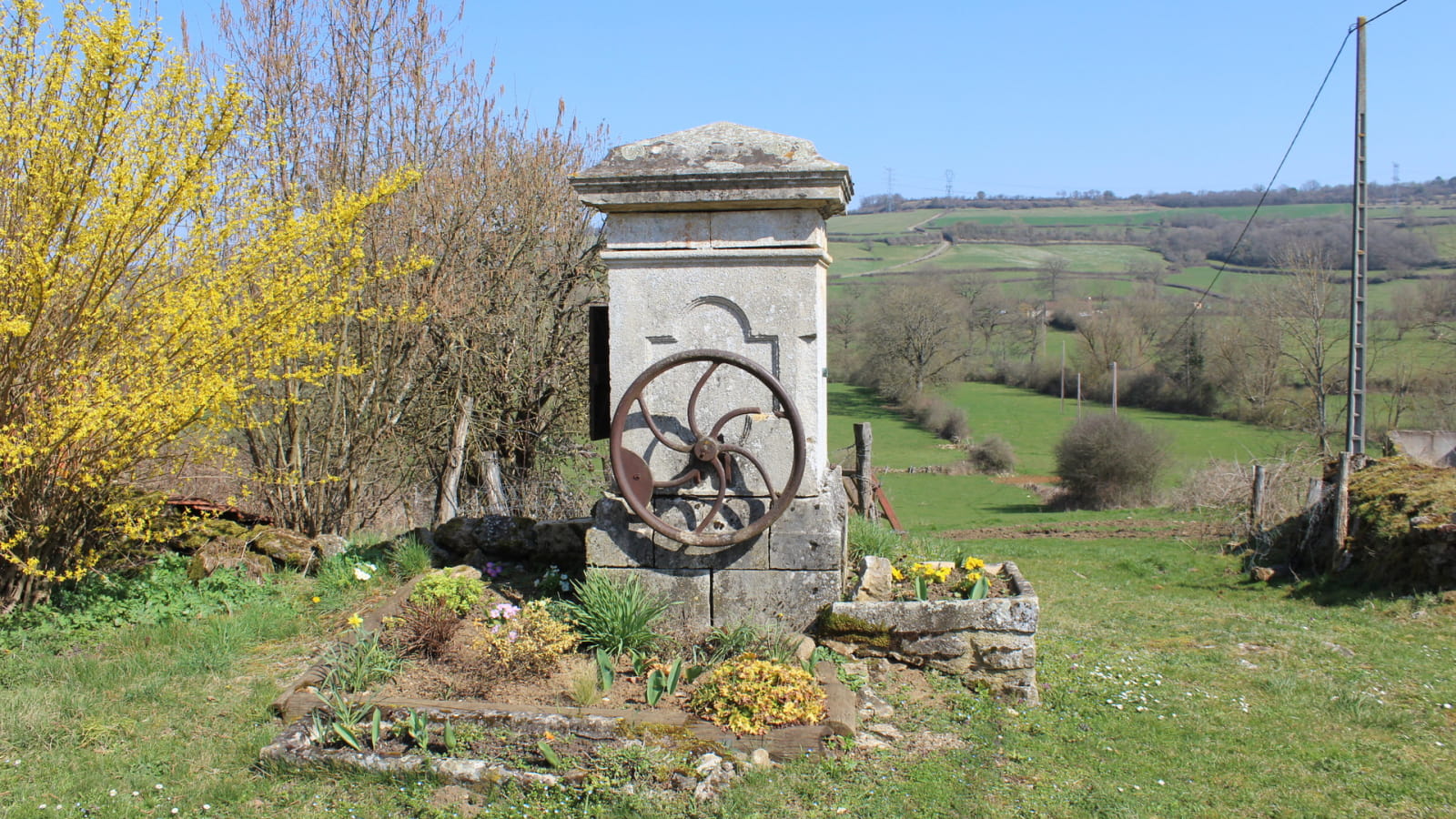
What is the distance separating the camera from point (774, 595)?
514 cm

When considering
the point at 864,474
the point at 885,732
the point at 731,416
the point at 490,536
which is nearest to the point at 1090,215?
the point at 864,474

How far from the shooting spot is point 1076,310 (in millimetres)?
49375

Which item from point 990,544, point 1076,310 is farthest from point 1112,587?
point 1076,310

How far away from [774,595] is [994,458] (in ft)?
93.4

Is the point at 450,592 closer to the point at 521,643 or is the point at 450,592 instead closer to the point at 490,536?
the point at 521,643

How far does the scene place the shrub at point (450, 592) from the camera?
17.0 feet

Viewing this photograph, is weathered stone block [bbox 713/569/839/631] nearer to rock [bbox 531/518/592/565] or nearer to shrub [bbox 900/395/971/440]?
rock [bbox 531/518/592/565]

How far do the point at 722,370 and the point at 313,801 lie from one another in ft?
8.72

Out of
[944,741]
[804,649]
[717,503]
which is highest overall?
[717,503]

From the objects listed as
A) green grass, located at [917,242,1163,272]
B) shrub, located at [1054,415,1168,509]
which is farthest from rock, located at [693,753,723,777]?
green grass, located at [917,242,1163,272]

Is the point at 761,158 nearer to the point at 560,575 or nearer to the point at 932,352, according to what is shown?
the point at 560,575

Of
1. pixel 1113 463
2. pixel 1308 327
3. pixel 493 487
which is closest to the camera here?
pixel 493 487

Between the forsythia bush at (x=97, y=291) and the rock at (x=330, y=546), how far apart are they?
129cm

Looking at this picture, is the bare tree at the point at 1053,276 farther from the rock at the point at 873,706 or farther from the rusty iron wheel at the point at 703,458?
the rock at the point at 873,706
